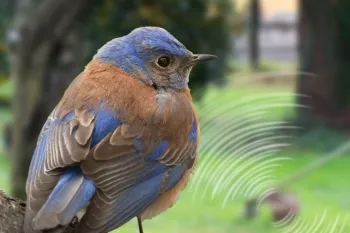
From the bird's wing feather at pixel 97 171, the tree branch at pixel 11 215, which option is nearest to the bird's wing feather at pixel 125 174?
the bird's wing feather at pixel 97 171

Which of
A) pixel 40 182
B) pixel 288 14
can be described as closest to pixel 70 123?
pixel 40 182

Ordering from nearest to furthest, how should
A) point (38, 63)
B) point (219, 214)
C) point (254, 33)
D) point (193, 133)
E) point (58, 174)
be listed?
point (58, 174) < point (193, 133) < point (38, 63) < point (219, 214) < point (254, 33)

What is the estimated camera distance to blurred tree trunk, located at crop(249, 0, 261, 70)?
69.2 feet

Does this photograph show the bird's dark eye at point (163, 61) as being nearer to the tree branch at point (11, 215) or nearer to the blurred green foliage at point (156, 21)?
the tree branch at point (11, 215)

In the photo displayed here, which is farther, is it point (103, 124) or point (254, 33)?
point (254, 33)

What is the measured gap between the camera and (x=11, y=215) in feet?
6.55

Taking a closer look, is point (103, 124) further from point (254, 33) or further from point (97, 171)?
point (254, 33)

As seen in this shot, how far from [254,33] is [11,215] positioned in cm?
2081

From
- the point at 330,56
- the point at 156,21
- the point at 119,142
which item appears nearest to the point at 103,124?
the point at 119,142

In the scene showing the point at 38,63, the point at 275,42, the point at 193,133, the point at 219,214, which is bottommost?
the point at 275,42

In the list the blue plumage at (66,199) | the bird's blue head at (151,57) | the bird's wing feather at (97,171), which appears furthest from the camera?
the bird's blue head at (151,57)

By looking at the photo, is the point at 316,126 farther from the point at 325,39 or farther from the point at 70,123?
the point at 70,123

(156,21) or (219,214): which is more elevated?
(156,21)

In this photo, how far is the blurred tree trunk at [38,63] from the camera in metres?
5.03
